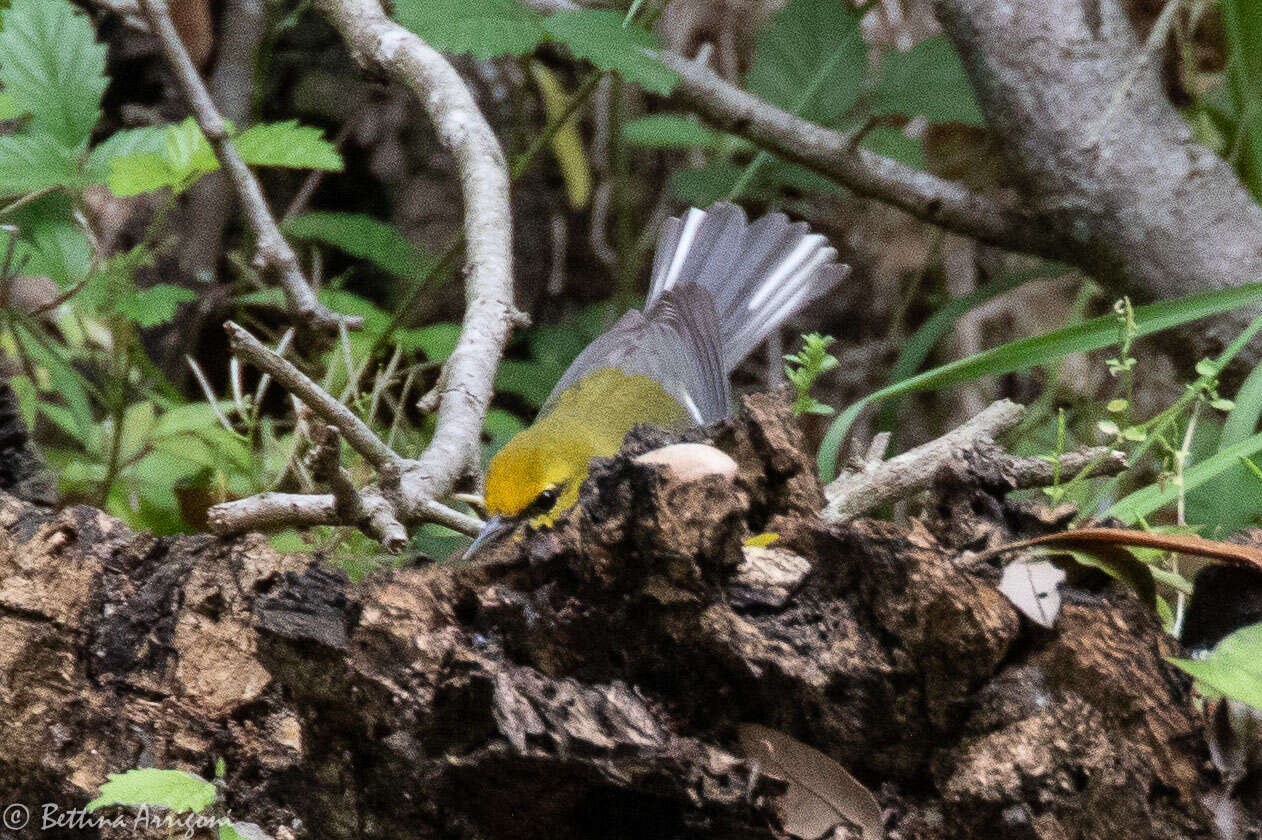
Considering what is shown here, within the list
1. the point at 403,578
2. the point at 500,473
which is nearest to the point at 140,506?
the point at 500,473

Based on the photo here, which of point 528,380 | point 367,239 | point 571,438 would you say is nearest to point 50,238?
point 367,239

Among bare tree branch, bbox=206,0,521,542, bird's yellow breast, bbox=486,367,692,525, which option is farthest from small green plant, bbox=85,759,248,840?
bird's yellow breast, bbox=486,367,692,525

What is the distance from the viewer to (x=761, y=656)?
1.21 m

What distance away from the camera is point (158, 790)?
1233mm

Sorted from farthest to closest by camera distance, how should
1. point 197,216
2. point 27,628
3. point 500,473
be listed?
point 197,216 → point 500,473 → point 27,628

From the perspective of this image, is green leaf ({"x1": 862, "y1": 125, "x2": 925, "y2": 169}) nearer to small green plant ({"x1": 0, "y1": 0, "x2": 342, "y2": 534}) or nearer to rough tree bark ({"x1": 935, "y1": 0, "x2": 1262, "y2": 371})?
rough tree bark ({"x1": 935, "y1": 0, "x2": 1262, "y2": 371})

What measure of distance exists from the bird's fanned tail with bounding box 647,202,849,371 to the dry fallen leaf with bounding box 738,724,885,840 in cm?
209

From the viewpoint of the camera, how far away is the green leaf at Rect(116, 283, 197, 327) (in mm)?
2459

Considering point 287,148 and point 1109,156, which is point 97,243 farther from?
point 1109,156

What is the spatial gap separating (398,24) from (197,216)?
6.61ft

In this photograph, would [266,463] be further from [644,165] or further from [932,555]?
[644,165]

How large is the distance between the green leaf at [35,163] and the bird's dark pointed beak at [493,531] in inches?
45.0

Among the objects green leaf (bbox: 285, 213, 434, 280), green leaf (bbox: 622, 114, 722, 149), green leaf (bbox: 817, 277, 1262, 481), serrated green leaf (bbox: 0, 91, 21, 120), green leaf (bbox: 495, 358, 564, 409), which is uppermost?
serrated green leaf (bbox: 0, 91, 21, 120)
